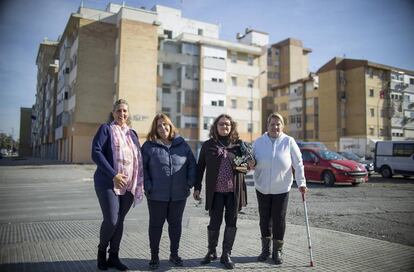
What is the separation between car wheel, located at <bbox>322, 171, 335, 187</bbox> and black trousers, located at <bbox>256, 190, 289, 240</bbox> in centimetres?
1226

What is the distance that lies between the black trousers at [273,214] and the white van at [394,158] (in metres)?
19.4

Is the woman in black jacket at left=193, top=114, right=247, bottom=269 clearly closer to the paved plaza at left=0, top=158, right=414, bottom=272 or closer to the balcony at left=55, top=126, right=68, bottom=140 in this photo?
the paved plaza at left=0, top=158, right=414, bottom=272

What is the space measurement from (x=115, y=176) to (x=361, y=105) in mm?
61046

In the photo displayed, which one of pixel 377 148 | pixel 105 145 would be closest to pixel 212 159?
pixel 105 145

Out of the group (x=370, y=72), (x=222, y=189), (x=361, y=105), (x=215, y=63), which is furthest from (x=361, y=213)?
(x=370, y=72)

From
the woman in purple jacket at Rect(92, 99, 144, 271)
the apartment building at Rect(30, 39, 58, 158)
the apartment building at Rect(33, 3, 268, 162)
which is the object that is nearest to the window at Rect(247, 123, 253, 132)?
the apartment building at Rect(33, 3, 268, 162)

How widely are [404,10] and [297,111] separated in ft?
215

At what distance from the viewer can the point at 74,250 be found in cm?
555

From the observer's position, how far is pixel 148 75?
43719 millimetres

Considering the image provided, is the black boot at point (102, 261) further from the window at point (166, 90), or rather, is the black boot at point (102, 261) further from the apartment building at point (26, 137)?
the apartment building at point (26, 137)

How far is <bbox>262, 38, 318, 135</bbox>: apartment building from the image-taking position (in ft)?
218

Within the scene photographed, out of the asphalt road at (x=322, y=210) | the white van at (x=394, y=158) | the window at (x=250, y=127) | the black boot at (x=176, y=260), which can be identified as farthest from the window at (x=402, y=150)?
the window at (x=250, y=127)

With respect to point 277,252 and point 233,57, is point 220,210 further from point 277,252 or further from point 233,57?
point 233,57

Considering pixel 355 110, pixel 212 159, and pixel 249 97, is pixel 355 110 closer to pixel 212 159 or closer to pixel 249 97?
Result: pixel 249 97
